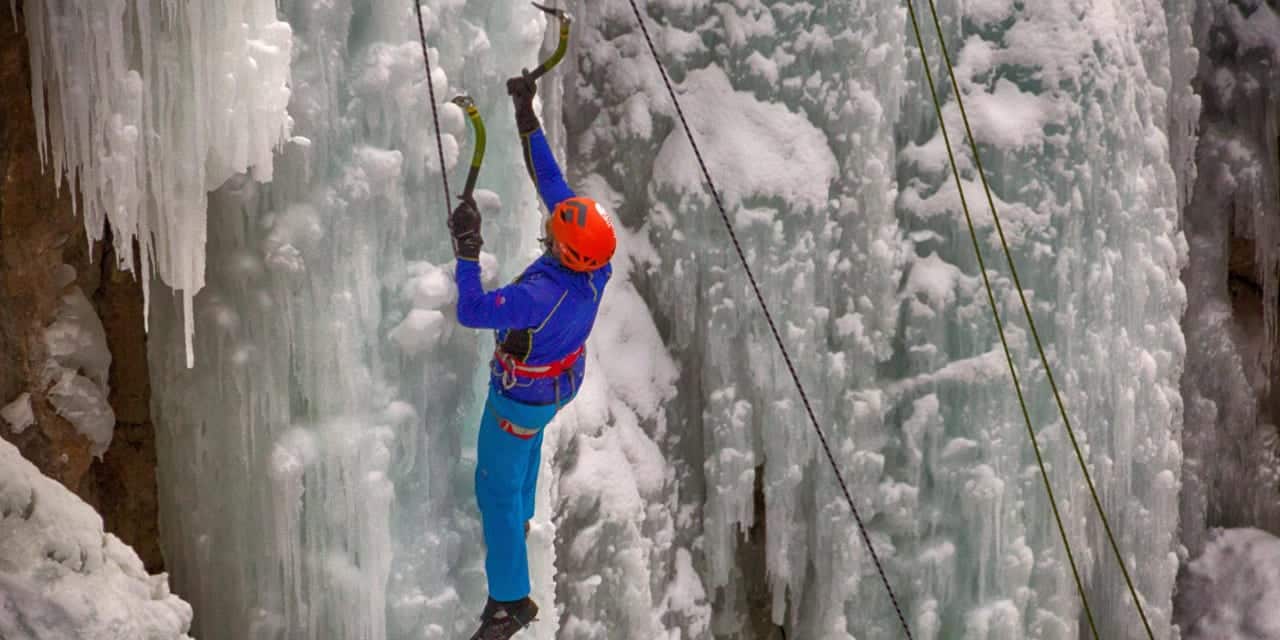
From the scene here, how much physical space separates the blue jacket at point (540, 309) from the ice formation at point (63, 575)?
0.90 meters

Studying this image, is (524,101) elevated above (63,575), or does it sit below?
above

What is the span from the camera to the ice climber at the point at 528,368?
143 inches

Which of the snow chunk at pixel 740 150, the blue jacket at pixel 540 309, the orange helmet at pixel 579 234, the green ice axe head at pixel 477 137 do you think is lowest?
the snow chunk at pixel 740 150

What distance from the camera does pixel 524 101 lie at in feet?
12.1

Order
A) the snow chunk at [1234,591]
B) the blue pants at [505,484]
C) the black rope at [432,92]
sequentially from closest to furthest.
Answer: the black rope at [432,92] < the blue pants at [505,484] < the snow chunk at [1234,591]

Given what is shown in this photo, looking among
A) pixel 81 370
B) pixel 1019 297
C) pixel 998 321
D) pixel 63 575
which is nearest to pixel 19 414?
pixel 81 370

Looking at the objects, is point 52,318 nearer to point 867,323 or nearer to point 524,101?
point 524,101

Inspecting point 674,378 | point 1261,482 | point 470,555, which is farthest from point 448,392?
point 1261,482

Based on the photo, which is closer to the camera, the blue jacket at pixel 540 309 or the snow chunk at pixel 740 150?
the blue jacket at pixel 540 309

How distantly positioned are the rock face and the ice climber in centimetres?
83

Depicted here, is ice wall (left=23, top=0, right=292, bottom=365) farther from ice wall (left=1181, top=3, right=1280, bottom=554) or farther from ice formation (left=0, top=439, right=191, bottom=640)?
ice wall (left=1181, top=3, right=1280, bottom=554)

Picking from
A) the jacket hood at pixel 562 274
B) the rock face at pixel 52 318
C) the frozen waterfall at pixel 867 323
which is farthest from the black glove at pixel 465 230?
the frozen waterfall at pixel 867 323

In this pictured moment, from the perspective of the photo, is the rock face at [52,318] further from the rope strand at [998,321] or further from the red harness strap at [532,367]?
the rope strand at [998,321]

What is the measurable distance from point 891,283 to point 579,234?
221 cm
